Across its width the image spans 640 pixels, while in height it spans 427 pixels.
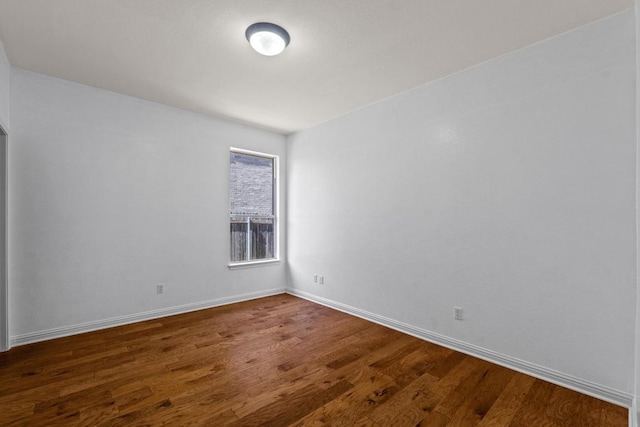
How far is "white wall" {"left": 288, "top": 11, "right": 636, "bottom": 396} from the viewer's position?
2.10 meters

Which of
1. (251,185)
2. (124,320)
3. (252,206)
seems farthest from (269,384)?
(251,185)

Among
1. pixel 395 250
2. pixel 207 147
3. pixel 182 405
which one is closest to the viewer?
pixel 182 405

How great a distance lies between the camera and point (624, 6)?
6.68 feet

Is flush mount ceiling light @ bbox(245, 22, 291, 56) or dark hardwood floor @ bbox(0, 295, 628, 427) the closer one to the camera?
dark hardwood floor @ bbox(0, 295, 628, 427)

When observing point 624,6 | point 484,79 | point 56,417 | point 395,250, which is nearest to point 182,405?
point 56,417

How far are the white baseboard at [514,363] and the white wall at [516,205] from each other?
4 centimetres

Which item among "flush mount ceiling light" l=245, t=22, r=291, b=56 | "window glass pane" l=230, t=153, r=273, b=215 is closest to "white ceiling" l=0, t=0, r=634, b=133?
"flush mount ceiling light" l=245, t=22, r=291, b=56

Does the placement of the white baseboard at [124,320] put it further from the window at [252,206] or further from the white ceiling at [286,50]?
the white ceiling at [286,50]

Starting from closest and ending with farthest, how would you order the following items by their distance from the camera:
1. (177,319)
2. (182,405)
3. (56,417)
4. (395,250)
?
(56,417), (182,405), (395,250), (177,319)

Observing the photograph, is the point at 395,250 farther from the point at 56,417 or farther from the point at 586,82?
the point at 56,417

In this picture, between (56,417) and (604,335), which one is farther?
(604,335)

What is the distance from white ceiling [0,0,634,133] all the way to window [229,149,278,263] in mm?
1388

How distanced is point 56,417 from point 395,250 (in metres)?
3.11

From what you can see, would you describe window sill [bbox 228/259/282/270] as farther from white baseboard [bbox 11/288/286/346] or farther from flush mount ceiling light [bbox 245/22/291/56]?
flush mount ceiling light [bbox 245/22/291/56]
